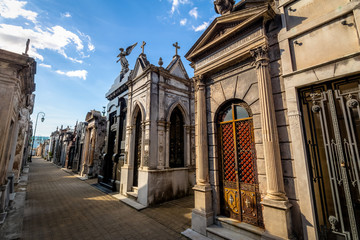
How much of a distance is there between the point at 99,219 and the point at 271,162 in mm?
5493

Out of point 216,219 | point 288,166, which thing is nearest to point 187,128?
point 216,219

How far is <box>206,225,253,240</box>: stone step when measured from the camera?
3567mm

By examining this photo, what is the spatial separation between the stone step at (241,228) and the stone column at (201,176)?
310mm

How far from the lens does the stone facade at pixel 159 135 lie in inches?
283

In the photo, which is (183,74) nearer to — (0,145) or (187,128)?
(187,128)

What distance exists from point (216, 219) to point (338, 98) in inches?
150

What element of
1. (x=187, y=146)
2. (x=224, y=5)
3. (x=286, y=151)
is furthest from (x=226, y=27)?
(x=187, y=146)

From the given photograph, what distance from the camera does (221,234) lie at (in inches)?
146

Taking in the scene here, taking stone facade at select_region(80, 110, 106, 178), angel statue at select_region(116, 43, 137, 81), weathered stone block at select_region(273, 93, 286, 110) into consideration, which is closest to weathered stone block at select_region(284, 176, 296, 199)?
weathered stone block at select_region(273, 93, 286, 110)

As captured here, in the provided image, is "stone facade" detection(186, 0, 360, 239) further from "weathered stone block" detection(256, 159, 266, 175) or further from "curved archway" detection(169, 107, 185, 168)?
"curved archway" detection(169, 107, 185, 168)

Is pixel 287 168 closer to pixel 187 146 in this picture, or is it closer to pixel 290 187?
pixel 290 187

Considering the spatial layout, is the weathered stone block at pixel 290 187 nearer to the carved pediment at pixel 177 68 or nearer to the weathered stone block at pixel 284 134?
the weathered stone block at pixel 284 134

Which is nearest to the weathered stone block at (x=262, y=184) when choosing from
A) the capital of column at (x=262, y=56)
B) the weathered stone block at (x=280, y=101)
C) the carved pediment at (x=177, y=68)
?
the weathered stone block at (x=280, y=101)

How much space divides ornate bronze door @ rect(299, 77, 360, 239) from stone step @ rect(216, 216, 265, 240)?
3.51 feet
